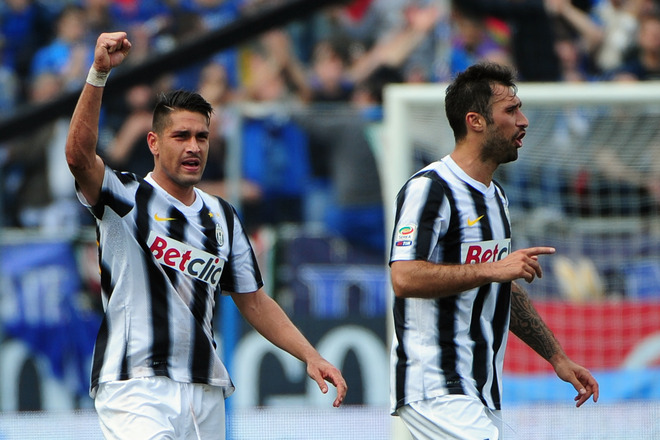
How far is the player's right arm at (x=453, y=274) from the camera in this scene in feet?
11.9

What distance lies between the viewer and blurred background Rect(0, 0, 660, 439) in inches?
281

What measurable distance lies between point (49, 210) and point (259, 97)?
7.87 ft

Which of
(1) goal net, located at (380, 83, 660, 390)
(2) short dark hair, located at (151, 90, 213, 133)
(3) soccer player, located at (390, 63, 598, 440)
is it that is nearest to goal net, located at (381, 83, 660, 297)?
(1) goal net, located at (380, 83, 660, 390)

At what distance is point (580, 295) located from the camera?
27.7ft

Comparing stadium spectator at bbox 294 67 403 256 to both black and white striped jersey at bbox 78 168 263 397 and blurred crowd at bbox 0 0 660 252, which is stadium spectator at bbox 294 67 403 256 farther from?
black and white striped jersey at bbox 78 168 263 397

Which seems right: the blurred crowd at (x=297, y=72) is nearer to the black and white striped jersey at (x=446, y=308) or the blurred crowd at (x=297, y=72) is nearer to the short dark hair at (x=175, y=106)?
the short dark hair at (x=175, y=106)

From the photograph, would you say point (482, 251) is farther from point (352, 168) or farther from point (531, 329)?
point (352, 168)

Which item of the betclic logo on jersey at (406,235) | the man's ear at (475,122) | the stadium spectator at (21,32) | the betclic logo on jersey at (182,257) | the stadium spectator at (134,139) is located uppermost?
the stadium spectator at (21,32)

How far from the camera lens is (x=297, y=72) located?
413 inches

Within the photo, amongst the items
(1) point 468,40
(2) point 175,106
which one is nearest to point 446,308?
(2) point 175,106

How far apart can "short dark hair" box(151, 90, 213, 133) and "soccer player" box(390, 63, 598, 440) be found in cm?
89

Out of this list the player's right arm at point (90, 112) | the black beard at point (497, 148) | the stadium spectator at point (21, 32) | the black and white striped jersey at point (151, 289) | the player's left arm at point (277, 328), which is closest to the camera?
the player's right arm at point (90, 112)

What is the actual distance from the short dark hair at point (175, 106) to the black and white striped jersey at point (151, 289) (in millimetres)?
251

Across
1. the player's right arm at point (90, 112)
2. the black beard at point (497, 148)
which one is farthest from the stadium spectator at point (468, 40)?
the player's right arm at point (90, 112)
